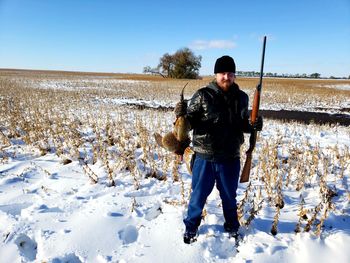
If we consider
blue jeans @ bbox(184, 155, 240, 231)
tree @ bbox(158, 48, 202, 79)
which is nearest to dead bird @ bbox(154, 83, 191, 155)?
blue jeans @ bbox(184, 155, 240, 231)

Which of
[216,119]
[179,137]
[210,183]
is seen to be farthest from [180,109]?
[210,183]

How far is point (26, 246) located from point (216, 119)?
8.67 ft

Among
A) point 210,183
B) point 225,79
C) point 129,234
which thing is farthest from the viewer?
point 129,234

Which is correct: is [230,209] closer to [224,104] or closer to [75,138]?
[224,104]

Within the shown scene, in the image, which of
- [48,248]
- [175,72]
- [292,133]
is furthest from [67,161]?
[175,72]

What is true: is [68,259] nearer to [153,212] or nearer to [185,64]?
[153,212]

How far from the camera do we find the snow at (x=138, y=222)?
3.04 m

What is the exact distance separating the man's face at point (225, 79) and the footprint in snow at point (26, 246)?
2792 millimetres

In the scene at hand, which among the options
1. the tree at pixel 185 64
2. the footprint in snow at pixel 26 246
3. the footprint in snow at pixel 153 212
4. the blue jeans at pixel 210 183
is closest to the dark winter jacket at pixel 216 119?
the blue jeans at pixel 210 183

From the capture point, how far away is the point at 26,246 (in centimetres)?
319

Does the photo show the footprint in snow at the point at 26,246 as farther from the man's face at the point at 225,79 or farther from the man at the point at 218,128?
the man's face at the point at 225,79

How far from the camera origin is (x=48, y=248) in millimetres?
3078

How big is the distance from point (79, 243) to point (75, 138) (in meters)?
4.07

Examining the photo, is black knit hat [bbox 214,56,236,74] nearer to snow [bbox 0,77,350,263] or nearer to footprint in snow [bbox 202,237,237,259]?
snow [bbox 0,77,350,263]
